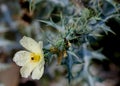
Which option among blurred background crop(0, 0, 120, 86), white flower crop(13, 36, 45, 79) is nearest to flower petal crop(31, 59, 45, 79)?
white flower crop(13, 36, 45, 79)

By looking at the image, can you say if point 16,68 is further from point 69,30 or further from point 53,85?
point 69,30

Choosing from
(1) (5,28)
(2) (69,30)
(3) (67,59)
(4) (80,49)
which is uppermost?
(2) (69,30)

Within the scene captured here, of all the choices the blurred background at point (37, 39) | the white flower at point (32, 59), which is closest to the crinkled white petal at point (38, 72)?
the white flower at point (32, 59)

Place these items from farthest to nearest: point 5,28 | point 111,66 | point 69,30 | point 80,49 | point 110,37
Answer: point 111,66 → point 5,28 → point 110,37 → point 80,49 → point 69,30

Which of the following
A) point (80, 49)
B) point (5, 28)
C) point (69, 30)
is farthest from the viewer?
point (5, 28)

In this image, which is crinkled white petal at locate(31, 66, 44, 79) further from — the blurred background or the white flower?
the blurred background

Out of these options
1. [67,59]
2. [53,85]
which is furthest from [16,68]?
[67,59]

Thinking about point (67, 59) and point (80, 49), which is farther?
point (80, 49)

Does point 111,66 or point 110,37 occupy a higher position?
point 110,37

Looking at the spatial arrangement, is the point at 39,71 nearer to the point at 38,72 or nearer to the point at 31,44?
the point at 38,72

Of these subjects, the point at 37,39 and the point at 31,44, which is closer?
the point at 31,44

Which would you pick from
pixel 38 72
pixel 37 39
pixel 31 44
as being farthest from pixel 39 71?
pixel 37 39
